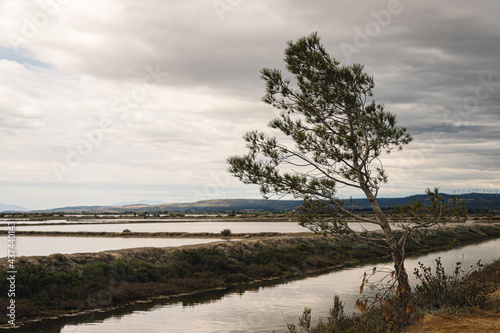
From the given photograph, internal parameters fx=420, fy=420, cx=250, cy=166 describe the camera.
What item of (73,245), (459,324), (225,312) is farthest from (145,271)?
(73,245)

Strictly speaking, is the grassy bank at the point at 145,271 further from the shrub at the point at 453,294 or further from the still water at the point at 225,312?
the shrub at the point at 453,294

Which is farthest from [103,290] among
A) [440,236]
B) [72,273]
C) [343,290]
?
[440,236]

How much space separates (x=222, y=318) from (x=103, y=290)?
24.7 feet

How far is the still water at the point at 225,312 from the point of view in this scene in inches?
634

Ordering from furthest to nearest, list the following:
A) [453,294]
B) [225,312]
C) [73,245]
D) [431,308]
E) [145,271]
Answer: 1. [73,245]
2. [145,271]
3. [225,312]
4. [453,294]
5. [431,308]

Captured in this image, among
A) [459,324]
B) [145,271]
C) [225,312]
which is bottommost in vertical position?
[225,312]

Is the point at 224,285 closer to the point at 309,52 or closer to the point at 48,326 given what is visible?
the point at 48,326

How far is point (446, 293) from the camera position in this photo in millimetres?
15578

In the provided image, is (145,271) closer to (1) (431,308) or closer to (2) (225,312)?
(2) (225,312)

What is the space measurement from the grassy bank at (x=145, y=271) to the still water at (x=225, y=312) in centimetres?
154

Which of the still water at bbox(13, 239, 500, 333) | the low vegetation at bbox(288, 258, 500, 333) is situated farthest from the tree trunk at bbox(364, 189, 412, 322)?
the still water at bbox(13, 239, 500, 333)

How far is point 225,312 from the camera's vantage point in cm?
1878

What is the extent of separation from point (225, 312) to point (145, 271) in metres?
8.08

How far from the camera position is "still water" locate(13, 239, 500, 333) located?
16109 mm
